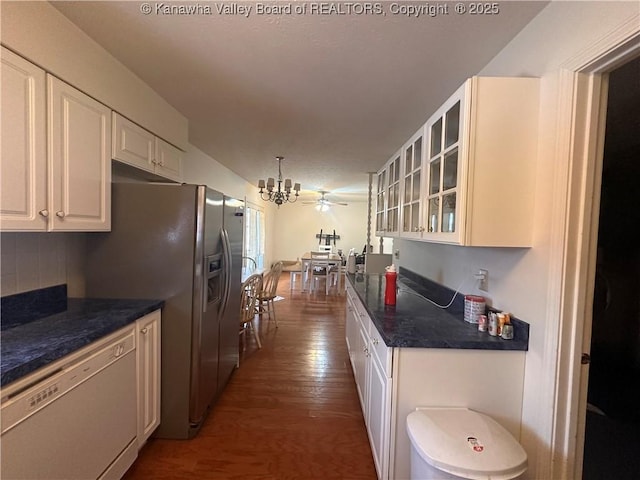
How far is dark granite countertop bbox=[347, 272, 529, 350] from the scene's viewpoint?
50.2 inches

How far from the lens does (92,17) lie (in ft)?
4.36

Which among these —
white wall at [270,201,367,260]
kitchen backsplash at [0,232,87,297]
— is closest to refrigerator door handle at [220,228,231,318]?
kitchen backsplash at [0,232,87,297]

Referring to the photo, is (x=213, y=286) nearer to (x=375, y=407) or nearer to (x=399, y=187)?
(x=375, y=407)

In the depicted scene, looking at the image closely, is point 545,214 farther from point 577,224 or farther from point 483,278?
point 483,278

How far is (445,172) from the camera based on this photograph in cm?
144

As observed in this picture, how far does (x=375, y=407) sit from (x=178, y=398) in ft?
4.01

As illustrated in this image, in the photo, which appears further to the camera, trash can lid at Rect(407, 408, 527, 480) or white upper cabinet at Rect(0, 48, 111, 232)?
white upper cabinet at Rect(0, 48, 111, 232)

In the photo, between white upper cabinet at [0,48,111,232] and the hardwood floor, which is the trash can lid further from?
white upper cabinet at [0,48,111,232]

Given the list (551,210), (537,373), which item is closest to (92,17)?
(551,210)

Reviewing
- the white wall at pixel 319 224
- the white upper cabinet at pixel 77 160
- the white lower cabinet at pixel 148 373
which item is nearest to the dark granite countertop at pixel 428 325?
the white lower cabinet at pixel 148 373

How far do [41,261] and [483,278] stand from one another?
2.42m

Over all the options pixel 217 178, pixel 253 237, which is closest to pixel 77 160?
pixel 217 178

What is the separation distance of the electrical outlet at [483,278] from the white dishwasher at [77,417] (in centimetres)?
191

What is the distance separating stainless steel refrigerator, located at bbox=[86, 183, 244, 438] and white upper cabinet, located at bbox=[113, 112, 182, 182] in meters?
0.22
